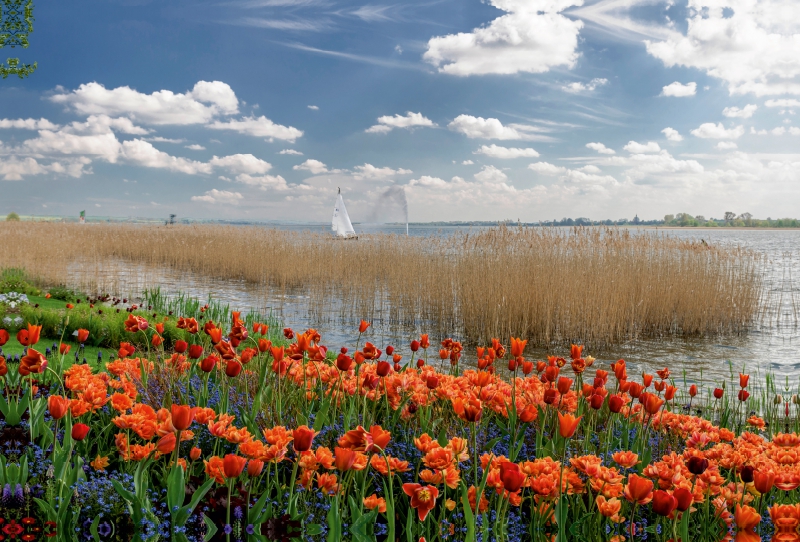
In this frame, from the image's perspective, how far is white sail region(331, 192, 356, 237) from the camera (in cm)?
2807

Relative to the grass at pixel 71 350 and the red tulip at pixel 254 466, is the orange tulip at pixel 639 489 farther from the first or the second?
the grass at pixel 71 350

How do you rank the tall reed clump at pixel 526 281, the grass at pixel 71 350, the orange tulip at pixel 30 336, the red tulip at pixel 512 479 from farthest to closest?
1. the tall reed clump at pixel 526 281
2. the grass at pixel 71 350
3. the orange tulip at pixel 30 336
4. the red tulip at pixel 512 479

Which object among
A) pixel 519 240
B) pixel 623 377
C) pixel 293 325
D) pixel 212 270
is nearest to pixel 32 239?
pixel 212 270

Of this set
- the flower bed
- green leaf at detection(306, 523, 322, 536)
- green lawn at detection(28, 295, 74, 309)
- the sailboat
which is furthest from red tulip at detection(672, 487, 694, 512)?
the sailboat

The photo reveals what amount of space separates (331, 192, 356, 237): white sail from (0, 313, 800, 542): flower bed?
25070 millimetres

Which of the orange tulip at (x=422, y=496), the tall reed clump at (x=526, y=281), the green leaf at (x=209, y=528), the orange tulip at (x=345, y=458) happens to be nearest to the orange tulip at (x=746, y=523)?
the orange tulip at (x=422, y=496)

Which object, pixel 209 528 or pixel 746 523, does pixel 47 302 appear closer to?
pixel 209 528

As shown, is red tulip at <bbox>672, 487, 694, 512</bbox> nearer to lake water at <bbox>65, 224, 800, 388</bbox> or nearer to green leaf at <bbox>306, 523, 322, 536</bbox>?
green leaf at <bbox>306, 523, 322, 536</bbox>

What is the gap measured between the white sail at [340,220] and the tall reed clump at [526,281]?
13744 mm

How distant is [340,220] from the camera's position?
95.1 ft

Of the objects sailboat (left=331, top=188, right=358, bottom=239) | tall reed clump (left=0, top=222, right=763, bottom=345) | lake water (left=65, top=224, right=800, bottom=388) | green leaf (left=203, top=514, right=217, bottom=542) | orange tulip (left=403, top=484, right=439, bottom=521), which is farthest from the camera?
sailboat (left=331, top=188, right=358, bottom=239)

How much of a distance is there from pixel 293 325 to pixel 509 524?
305 inches

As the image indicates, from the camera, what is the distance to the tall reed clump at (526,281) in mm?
8695

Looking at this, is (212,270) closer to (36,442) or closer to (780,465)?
(36,442)
